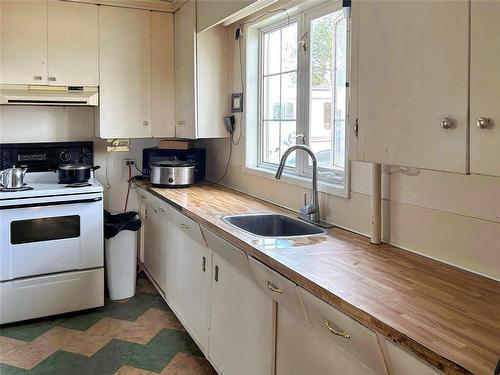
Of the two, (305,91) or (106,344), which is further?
(106,344)

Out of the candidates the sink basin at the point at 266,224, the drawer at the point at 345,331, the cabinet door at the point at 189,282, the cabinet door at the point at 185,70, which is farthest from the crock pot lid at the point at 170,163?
the drawer at the point at 345,331

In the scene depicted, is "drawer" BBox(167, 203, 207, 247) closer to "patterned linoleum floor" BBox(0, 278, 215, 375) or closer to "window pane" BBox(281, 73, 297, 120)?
"patterned linoleum floor" BBox(0, 278, 215, 375)

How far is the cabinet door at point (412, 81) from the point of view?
120 cm

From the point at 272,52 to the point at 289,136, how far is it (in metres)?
0.63

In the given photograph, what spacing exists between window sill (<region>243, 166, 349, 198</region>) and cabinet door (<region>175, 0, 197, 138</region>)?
0.59 m

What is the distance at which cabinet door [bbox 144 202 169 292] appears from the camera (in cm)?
334

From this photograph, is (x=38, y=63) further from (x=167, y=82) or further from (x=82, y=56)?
(x=167, y=82)

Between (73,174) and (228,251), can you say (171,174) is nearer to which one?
(73,174)

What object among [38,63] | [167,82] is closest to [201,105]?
[167,82]

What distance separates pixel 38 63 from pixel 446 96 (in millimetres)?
3047

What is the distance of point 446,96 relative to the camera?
1223 millimetres

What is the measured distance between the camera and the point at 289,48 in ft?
9.47

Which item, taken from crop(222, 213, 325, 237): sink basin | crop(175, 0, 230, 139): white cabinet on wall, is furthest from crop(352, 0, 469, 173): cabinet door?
crop(175, 0, 230, 139): white cabinet on wall

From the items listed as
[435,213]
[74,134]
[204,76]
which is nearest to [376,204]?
[435,213]
